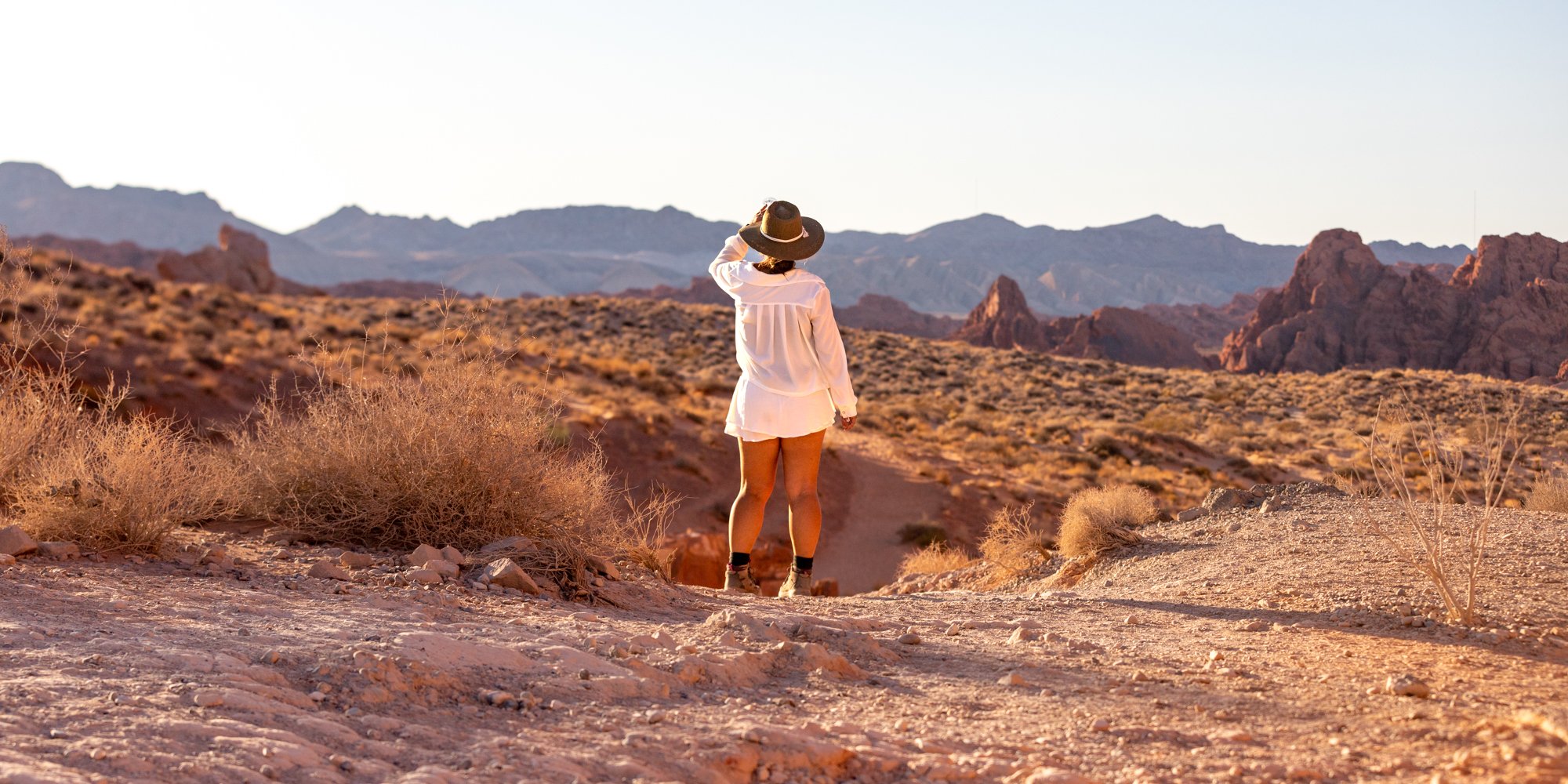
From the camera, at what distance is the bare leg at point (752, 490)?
6.02 m

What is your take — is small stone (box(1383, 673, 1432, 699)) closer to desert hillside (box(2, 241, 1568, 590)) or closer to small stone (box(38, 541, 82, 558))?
desert hillside (box(2, 241, 1568, 590))

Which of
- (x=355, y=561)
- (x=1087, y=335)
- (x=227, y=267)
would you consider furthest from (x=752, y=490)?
(x=1087, y=335)

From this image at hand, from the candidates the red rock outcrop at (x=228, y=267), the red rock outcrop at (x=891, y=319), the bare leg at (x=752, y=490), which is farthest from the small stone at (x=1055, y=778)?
the red rock outcrop at (x=891, y=319)

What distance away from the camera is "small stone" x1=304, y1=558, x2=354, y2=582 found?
505 cm

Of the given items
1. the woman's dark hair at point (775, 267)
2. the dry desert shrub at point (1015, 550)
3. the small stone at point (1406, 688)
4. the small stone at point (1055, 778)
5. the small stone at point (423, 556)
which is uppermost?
the woman's dark hair at point (775, 267)

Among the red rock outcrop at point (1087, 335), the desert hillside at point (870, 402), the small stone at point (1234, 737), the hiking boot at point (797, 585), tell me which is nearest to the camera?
the small stone at point (1234, 737)

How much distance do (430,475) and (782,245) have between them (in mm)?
2095

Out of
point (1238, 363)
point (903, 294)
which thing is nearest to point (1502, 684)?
point (1238, 363)

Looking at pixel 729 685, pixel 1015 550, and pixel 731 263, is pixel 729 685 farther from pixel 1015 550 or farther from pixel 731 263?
pixel 1015 550

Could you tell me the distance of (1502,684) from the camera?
3787 millimetres

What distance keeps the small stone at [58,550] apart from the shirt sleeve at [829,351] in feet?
11.2

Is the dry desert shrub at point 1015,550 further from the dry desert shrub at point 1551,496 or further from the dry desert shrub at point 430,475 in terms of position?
the dry desert shrub at point 1551,496

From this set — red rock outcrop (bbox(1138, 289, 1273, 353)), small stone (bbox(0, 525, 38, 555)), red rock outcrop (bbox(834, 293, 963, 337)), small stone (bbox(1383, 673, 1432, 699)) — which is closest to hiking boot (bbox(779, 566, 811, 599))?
small stone (bbox(1383, 673, 1432, 699))

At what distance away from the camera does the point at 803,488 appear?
6055 millimetres
